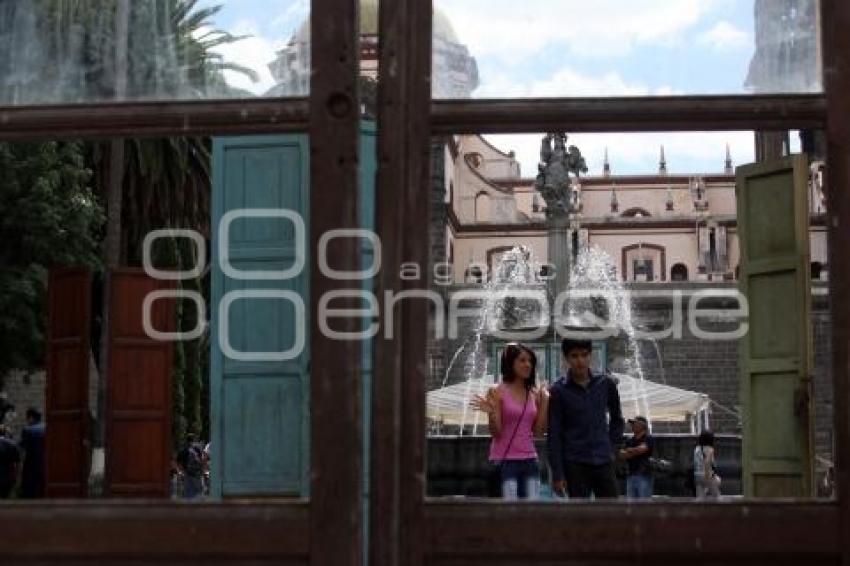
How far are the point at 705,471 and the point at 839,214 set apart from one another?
30.4 ft

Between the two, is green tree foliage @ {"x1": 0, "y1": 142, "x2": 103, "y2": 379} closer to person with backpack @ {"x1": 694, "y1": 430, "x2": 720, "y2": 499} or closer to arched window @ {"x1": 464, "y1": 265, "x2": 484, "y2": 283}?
person with backpack @ {"x1": 694, "y1": 430, "x2": 720, "y2": 499}

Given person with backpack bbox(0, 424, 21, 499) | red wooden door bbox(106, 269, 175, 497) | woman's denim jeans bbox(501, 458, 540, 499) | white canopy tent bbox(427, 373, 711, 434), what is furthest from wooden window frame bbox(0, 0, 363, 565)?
white canopy tent bbox(427, 373, 711, 434)

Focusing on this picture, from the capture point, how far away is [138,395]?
9781 millimetres

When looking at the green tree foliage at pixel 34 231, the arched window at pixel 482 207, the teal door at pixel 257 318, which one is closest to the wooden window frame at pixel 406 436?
the teal door at pixel 257 318

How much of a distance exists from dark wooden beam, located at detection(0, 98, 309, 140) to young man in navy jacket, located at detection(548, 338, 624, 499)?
3323 millimetres

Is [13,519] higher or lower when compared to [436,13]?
lower

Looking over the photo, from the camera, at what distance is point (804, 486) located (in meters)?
4.14

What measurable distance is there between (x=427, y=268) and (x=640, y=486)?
8.08 meters

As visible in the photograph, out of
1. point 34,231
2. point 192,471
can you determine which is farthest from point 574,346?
point 34,231

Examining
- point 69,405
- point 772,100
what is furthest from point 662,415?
point 772,100

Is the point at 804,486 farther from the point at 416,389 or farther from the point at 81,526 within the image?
the point at 81,526

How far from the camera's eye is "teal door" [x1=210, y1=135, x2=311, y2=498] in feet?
16.9

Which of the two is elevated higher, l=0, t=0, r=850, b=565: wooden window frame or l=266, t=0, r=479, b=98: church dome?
l=266, t=0, r=479, b=98: church dome

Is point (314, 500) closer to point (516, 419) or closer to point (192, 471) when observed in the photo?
point (516, 419)
